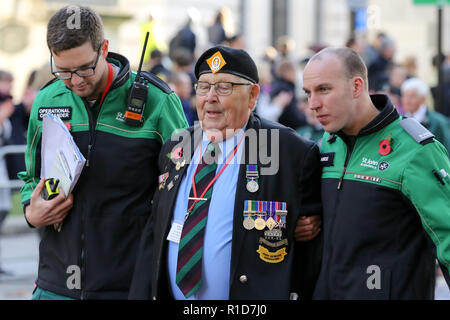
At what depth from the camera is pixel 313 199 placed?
4402 millimetres

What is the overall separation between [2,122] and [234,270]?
6872mm

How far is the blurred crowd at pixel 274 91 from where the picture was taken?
33.5 feet

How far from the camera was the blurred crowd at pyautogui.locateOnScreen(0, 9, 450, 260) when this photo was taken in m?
10.2

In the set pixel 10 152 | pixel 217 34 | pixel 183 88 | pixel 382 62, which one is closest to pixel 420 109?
pixel 183 88

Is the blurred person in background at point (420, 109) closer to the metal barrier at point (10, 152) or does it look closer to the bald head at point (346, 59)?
the metal barrier at point (10, 152)

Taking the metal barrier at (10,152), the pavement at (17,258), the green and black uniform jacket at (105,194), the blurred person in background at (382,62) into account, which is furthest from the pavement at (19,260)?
the blurred person in background at (382,62)

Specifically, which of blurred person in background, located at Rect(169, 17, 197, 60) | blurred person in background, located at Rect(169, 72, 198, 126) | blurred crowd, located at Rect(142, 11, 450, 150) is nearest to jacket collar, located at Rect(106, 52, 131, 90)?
blurred crowd, located at Rect(142, 11, 450, 150)

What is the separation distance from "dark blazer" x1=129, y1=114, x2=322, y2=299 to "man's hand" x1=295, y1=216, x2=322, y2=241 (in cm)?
3

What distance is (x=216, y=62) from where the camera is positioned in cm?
438

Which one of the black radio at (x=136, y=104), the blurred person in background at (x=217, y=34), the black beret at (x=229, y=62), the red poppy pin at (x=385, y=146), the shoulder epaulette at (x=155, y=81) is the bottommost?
the red poppy pin at (x=385, y=146)

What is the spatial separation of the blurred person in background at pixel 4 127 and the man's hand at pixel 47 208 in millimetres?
5437

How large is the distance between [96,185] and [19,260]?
6158mm

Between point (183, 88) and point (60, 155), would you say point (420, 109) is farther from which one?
point (60, 155)
